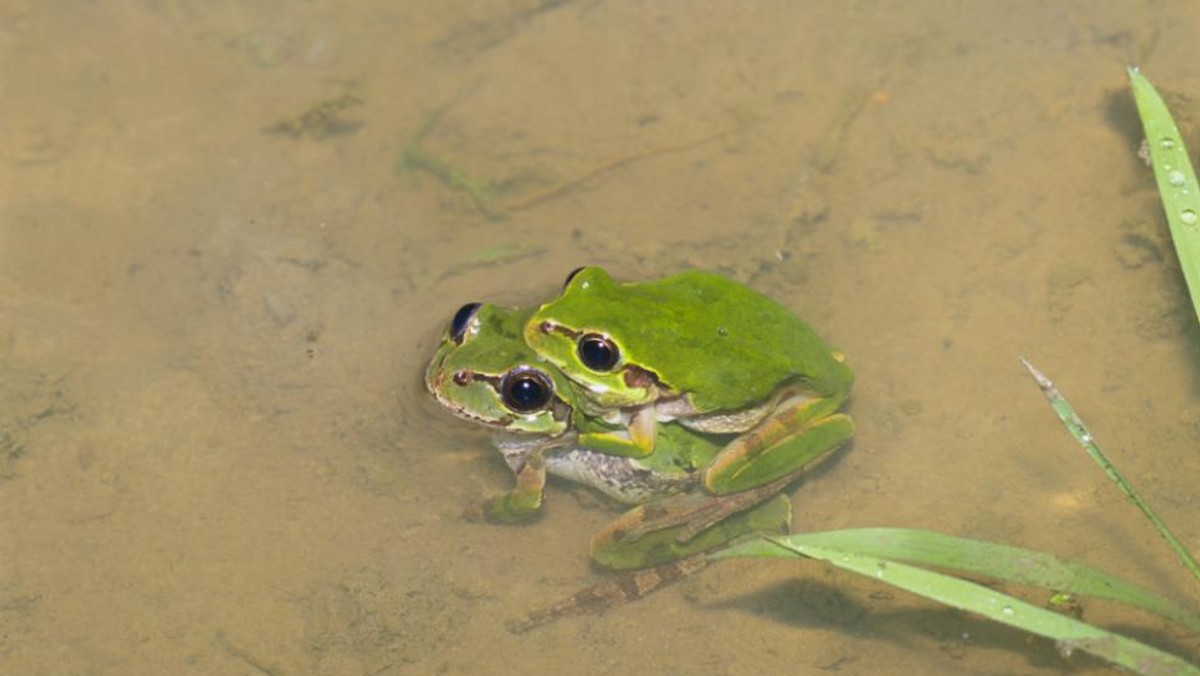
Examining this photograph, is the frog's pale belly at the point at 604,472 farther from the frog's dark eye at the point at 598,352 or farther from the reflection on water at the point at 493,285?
the frog's dark eye at the point at 598,352

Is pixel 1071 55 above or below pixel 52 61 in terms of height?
above

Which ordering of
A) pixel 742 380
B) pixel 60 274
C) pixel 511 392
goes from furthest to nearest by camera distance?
pixel 60 274 → pixel 511 392 → pixel 742 380

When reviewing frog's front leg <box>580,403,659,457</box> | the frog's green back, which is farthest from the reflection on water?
the frog's green back

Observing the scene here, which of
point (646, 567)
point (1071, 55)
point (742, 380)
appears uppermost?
point (1071, 55)

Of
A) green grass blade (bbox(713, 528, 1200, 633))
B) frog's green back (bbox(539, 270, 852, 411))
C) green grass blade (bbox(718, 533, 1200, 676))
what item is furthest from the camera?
frog's green back (bbox(539, 270, 852, 411))

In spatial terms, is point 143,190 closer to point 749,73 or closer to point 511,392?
point 511,392

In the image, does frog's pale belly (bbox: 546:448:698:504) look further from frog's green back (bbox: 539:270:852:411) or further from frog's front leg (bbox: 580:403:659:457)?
frog's green back (bbox: 539:270:852:411)

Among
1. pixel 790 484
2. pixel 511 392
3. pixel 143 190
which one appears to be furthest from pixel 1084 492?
pixel 143 190
